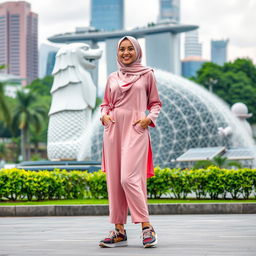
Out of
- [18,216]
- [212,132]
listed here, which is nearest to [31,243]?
[18,216]

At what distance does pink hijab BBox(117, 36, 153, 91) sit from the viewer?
6609 mm

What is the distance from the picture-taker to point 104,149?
21.5ft

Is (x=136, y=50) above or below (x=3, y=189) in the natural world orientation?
above

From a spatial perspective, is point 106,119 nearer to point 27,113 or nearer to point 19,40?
point 27,113

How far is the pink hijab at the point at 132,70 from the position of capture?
6609 mm

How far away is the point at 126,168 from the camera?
20.5 ft

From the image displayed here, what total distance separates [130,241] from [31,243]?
994 mm

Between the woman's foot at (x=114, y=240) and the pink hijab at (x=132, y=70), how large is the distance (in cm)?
145

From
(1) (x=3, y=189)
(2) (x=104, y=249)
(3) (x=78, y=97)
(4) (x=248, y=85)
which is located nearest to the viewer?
(2) (x=104, y=249)

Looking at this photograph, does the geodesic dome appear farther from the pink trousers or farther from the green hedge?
the pink trousers

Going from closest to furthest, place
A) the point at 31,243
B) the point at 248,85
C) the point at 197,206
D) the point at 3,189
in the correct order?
the point at 31,243 < the point at 197,206 < the point at 3,189 < the point at 248,85

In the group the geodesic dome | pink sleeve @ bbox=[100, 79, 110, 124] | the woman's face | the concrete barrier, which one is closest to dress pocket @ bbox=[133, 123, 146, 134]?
pink sleeve @ bbox=[100, 79, 110, 124]

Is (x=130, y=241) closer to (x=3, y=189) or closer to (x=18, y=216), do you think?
(x=18, y=216)

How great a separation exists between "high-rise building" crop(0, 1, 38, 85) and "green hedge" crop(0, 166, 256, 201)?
158651mm
